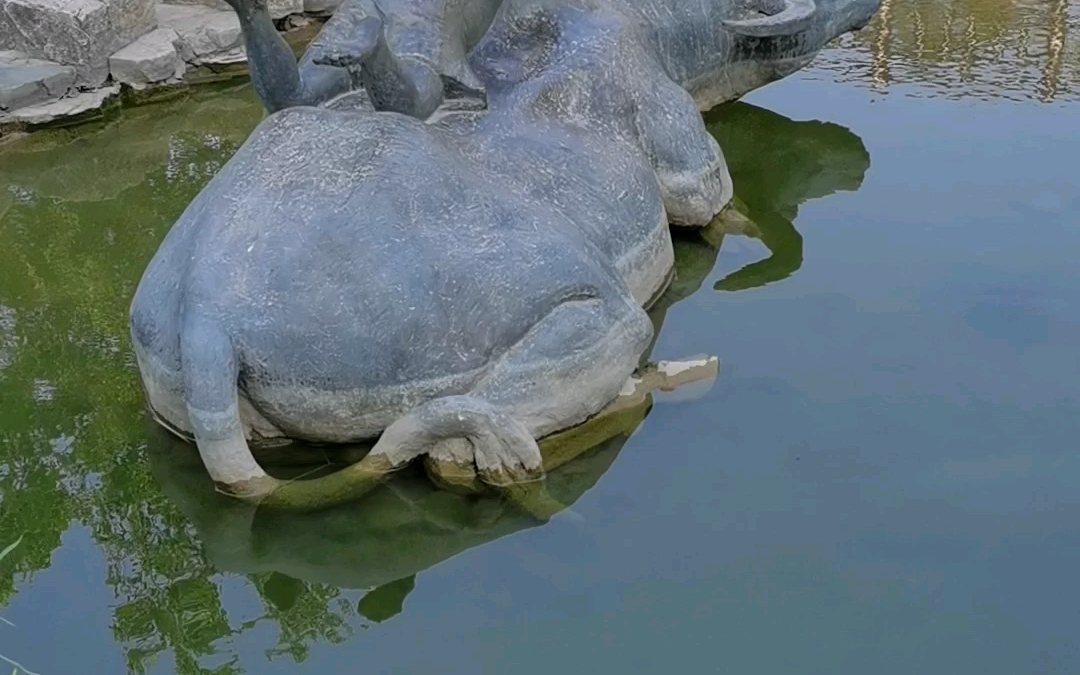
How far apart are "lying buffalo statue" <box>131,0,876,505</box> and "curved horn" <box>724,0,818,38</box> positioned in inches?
56.5

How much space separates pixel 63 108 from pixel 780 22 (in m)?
3.01

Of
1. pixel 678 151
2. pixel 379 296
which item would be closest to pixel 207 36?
pixel 678 151

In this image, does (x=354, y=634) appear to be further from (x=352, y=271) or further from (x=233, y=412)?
(x=352, y=271)

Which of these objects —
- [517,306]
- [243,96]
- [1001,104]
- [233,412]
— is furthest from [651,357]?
[243,96]

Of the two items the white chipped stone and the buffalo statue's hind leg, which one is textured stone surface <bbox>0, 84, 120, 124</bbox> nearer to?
the white chipped stone

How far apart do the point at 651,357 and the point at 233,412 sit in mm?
1316

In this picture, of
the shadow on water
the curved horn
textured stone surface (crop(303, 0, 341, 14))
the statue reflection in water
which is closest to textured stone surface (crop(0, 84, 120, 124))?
the shadow on water

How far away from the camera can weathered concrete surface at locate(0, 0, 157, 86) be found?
545 cm

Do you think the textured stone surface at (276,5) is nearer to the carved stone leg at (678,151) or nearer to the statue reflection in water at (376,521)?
the carved stone leg at (678,151)

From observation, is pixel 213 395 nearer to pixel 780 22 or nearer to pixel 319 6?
pixel 780 22

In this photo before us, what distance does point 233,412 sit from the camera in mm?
2699

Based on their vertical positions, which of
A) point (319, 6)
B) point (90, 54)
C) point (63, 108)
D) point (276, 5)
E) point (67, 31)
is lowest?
point (319, 6)

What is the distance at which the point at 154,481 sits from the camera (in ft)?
10.0

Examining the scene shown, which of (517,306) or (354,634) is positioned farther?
(517,306)
